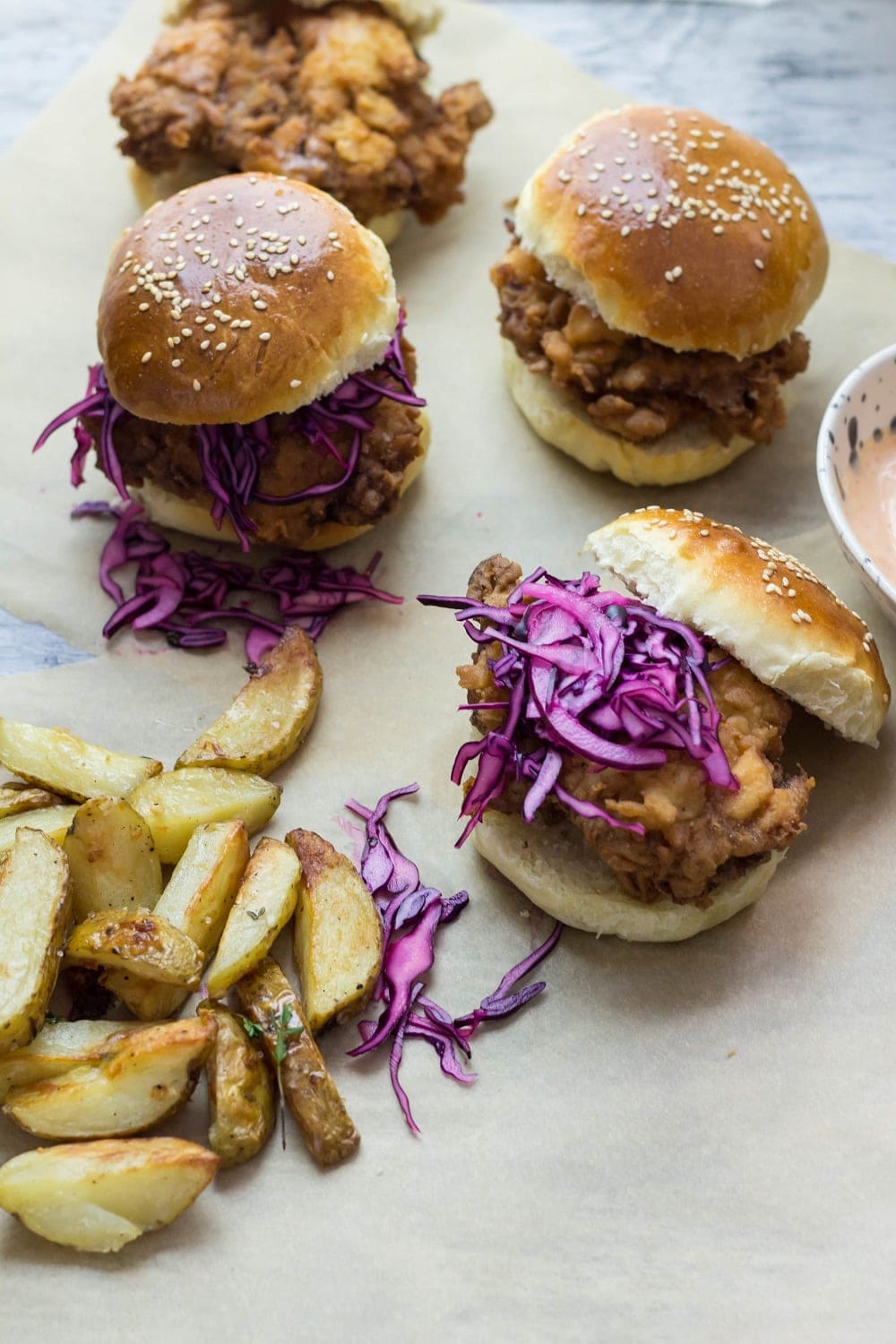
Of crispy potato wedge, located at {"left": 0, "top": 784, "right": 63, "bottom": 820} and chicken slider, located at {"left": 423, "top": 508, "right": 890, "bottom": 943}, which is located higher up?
chicken slider, located at {"left": 423, "top": 508, "right": 890, "bottom": 943}

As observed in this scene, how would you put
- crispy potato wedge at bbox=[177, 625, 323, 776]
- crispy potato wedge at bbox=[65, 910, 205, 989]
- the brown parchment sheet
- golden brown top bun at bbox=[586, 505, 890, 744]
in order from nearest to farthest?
1. the brown parchment sheet
2. crispy potato wedge at bbox=[65, 910, 205, 989]
3. golden brown top bun at bbox=[586, 505, 890, 744]
4. crispy potato wedge at bbox=[177, 625, 323, 776]

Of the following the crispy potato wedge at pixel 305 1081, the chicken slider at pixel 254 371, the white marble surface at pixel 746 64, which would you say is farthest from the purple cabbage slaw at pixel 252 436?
the white marble surface at pixel 746 64

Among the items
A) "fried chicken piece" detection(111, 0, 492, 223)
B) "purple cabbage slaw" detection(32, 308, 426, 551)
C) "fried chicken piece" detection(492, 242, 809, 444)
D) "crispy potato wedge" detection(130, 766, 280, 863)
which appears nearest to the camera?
"crispy potato wedge" detection(130, 766, 280, 863)

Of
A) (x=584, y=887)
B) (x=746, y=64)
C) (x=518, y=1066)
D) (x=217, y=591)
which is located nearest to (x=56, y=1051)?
(x=518, y=1066)

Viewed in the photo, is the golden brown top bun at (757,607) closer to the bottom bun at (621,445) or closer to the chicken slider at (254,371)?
the bottom bun at (621,445)

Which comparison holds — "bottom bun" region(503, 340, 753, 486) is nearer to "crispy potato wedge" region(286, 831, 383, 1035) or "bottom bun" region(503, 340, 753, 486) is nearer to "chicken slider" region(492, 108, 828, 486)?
"chicken slider" region(492, 108, 828, 486)

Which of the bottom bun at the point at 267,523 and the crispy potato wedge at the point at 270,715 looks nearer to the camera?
the crispy potato wedge at the point at 270,715

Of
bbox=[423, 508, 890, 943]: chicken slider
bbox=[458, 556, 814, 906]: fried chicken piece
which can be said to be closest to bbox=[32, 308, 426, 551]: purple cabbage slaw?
bbox=[423, 508, 890, 943]: chicken slider

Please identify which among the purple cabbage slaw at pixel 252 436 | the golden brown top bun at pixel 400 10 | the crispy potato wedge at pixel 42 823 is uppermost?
the golden brown top bun at pixel 400 10
